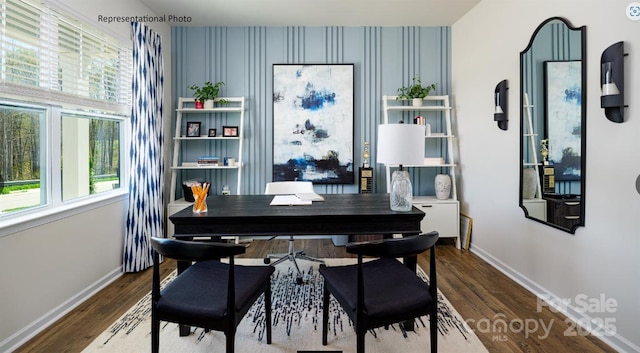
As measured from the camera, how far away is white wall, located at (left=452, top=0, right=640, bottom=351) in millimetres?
1895

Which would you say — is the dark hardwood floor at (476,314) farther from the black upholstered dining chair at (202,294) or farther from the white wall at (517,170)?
the black upholstered dining chair at (202,294)

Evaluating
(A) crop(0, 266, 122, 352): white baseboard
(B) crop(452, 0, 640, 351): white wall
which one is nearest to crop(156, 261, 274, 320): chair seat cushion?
(A) crop(0, 266, 122, 352): white baseboard

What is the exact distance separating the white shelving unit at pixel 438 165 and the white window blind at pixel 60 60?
2.82 metres

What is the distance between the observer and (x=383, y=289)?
1688 millimetres

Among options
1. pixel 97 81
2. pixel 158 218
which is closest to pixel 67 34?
pixel 97 81

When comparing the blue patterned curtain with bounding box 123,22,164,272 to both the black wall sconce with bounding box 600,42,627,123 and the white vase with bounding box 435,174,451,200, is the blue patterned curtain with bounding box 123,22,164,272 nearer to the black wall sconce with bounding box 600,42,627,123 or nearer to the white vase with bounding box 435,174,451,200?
the white vase with bounding box 435,174,451,200

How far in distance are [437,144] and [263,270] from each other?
3.20 metres

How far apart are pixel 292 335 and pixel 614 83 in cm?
239

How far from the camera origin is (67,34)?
247 cm

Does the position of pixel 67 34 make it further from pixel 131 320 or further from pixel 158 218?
pixel 131 320

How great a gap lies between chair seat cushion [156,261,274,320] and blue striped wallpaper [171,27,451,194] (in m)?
2.48

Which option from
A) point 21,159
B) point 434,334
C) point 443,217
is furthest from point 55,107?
point 443,217

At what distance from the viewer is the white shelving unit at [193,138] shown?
396 cm

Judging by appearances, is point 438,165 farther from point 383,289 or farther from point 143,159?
point 143,159
